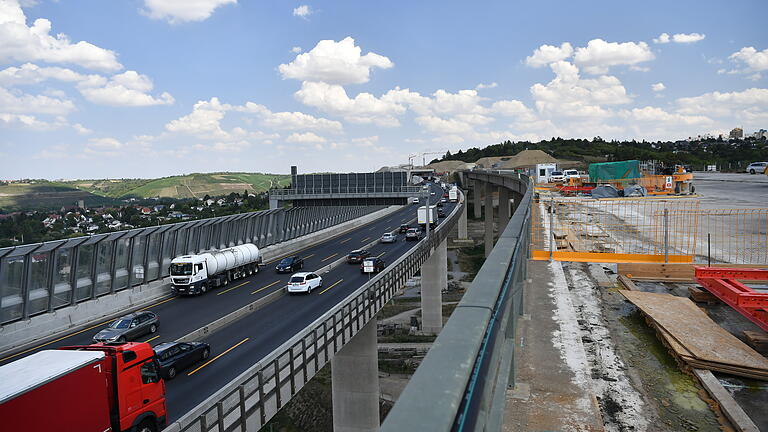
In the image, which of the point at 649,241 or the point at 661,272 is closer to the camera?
the point at 661,272

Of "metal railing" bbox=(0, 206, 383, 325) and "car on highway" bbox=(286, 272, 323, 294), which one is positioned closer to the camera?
"metal railing" bbox=(0, 206, 383, 325)

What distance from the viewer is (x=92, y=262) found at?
24.8 metres

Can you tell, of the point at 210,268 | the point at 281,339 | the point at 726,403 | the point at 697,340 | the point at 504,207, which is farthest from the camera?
the point at 504,207

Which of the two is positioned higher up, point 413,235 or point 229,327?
point 413,235

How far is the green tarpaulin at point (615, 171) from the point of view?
55.7m

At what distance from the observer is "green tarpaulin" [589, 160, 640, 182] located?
55.7m

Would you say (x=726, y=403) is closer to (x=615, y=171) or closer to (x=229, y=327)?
(x=229, y=327)

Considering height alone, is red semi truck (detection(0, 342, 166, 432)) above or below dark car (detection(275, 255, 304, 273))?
above

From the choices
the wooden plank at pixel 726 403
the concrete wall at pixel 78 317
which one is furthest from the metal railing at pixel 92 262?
the wooden plank at pixel 726 403

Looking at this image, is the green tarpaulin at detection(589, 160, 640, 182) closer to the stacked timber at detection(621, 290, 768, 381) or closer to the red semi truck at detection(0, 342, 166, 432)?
the stacked timber at detection(621, 290, 768, 381)

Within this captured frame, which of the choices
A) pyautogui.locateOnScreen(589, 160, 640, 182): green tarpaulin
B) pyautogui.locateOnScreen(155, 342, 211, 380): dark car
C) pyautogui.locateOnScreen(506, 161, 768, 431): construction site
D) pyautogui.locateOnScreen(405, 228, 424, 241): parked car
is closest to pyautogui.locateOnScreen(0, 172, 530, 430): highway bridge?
pyautogui.locateOnScreen(155, 342, 211, 380): dark car

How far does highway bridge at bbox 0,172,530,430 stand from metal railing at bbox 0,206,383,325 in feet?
4.06

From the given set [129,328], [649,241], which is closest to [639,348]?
[649,241]

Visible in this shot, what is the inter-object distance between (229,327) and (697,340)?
20.1 metres
